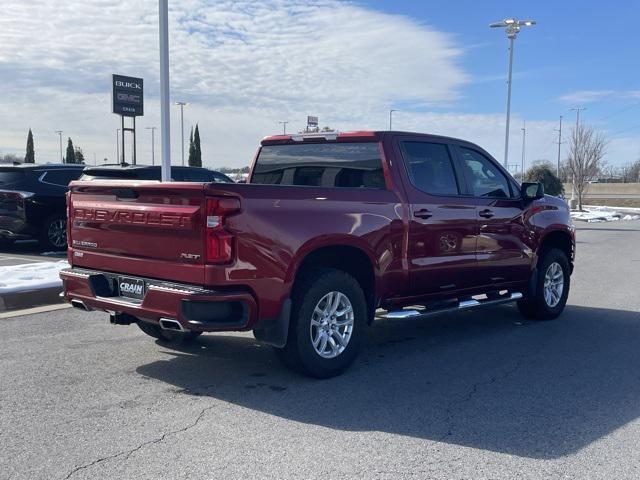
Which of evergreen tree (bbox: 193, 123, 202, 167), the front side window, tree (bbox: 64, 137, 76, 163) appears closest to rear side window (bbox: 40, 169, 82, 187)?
the front side window

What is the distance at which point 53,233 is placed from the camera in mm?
12664

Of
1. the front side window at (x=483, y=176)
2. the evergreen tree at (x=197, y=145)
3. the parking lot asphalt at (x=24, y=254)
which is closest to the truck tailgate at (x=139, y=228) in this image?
the front side window at (x=483, y=176)

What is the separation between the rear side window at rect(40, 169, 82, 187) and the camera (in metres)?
12.8

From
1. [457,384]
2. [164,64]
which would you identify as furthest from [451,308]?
[164,64]

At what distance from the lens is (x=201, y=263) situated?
4.58 meters

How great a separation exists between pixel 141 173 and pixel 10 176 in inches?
119

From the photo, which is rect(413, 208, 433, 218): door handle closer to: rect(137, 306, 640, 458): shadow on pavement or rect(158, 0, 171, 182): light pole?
rect(137, 306, 640, 458): shadow on pavement

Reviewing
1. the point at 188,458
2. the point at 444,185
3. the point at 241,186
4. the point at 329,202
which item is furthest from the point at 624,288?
the point at 188,458

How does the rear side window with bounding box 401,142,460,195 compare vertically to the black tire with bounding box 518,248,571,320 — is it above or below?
above

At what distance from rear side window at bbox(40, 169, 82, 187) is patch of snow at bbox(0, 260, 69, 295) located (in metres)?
3.51

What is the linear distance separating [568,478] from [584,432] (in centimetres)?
76

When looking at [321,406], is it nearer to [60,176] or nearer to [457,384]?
[457,384]

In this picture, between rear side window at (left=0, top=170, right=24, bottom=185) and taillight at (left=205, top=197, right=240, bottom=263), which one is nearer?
taillight at (left=205, top=197, right=240, bottom=263)

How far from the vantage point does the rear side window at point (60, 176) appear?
1279cm
